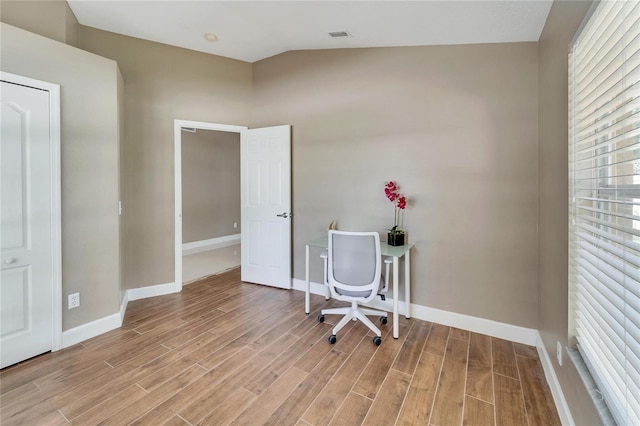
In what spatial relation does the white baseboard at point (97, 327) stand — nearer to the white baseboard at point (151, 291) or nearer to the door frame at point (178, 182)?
the white baseboard at point (151, 291)

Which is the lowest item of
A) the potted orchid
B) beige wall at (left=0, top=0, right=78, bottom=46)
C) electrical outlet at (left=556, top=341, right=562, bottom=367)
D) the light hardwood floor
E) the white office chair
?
the light hardwood floor

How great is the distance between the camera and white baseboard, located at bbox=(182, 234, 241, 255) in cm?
604

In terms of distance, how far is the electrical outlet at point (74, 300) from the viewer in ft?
8.32

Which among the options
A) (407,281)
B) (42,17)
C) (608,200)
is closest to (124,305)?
(42,17)

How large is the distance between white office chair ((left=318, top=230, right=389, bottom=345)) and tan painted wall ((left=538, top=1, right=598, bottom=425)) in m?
1.20

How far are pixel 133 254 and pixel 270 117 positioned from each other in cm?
243

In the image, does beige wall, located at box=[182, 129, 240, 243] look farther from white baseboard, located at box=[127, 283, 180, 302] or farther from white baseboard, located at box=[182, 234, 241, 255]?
white baseboard, located at box=[127, 283, 180, 302]

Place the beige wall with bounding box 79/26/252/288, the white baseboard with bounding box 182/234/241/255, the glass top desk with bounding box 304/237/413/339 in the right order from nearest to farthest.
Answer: the glass top desk with bounding box 304/237/413/339 < the beige wall with bounding box 79/26/252/288 < the white baseboard with bounding box 182/234/241/255

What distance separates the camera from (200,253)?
5.89m

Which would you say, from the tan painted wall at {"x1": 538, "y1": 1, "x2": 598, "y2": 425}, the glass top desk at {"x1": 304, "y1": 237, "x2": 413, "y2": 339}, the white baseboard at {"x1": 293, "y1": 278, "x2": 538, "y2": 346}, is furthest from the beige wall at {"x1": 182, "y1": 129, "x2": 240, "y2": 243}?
the tan painted wall at {"x1": 538, "y1": 1, "x2": 598, "y2": 425}

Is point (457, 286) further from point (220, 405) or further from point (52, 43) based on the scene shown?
point (52, 43)

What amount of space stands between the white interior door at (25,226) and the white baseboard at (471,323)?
9.92 ft

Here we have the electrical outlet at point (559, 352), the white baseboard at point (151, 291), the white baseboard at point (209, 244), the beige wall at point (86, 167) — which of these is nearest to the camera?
the electrical outlet at point (559, 352)

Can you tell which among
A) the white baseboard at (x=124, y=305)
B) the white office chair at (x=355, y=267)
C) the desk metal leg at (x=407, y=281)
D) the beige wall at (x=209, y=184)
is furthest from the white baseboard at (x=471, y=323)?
the beige wall at (x=209, y=184)
